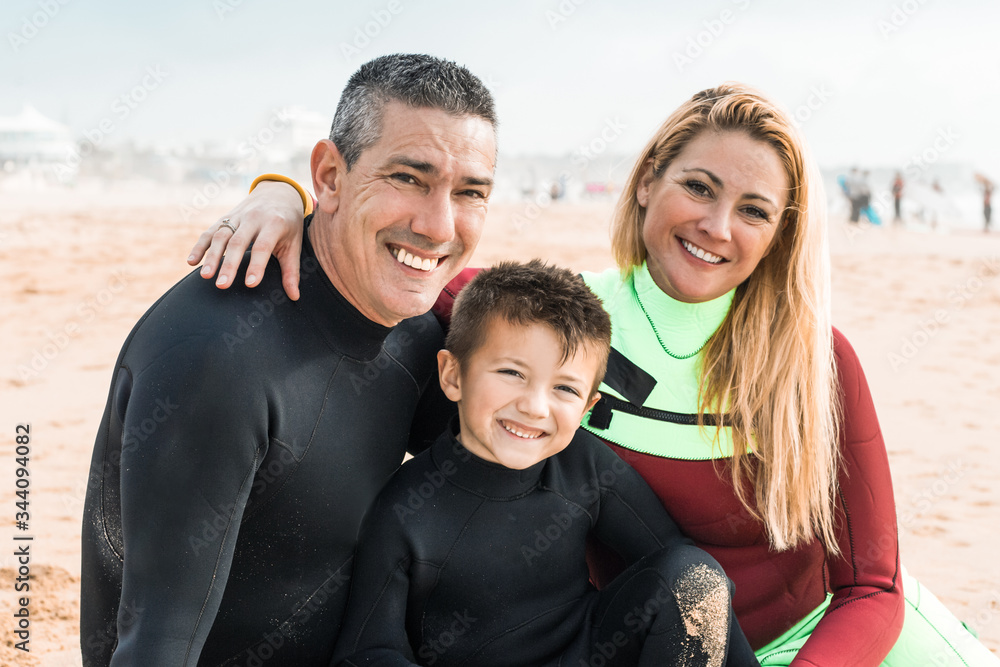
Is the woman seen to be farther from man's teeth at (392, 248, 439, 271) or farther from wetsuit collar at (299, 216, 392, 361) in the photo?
man's teeth at (392, 248, 439, 271)

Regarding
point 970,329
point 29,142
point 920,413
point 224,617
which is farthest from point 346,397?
point 29,142

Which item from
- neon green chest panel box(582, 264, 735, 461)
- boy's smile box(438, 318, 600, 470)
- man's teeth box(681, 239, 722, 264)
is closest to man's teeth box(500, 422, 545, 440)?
boy's smile box(438, 318, 600, 470)

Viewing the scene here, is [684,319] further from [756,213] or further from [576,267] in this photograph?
[576,267]

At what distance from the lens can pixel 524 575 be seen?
232 cm

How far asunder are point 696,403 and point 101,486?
5.86 feet

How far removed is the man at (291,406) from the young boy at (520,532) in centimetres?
15

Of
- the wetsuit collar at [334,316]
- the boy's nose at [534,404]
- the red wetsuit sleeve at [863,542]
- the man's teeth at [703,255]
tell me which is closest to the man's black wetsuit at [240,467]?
the wetsuit collar at [334,316]

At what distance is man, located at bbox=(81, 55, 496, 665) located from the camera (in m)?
1.89

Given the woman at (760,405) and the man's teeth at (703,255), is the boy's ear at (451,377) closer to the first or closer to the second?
the woman at (760,405)

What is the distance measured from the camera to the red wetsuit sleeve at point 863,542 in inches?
99.1

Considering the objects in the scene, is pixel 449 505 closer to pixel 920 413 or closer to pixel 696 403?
pixel 696 403

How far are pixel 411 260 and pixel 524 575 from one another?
933 millimetres

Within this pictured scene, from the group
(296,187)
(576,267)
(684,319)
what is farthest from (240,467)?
(576,267)

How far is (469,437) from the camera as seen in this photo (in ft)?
7.68
